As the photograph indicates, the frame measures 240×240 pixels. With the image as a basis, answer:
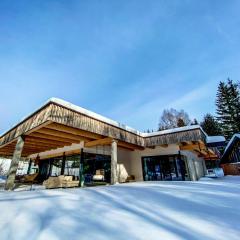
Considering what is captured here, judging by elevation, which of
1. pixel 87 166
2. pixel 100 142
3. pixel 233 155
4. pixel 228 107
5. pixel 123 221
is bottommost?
pixel 123 221

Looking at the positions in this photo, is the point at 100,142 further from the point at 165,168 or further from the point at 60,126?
the point at 165,168

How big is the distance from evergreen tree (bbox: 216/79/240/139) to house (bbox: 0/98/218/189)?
70.3ft

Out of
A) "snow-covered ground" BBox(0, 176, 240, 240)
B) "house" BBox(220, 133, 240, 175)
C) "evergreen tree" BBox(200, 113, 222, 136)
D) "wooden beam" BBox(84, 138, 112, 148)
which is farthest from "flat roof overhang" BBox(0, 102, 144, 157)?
"evergreen tree" BBox(200, 113, 222, 136)

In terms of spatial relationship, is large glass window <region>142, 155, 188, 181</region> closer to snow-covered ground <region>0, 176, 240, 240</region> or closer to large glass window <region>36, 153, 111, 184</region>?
large glass window <region>36, 153, 111, 184</region>

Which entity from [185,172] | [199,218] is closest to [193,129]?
[185,172]

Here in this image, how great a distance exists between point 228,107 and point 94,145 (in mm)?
30272

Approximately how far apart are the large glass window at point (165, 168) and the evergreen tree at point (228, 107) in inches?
881

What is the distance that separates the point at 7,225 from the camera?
2.40m

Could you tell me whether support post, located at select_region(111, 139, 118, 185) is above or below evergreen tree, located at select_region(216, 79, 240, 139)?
below

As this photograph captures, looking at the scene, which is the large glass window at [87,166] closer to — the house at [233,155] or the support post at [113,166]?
the support post at [113,166]

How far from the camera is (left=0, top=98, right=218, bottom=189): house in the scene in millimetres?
7660

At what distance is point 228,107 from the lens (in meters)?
31.7

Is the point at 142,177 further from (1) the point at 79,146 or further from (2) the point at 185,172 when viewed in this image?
(1) the point at 79,146

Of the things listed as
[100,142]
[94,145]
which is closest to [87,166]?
[94,145]
